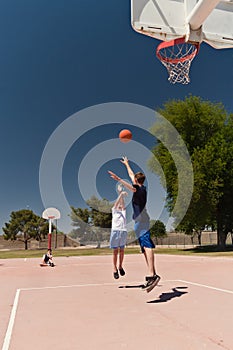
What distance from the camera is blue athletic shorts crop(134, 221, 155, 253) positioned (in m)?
6.18

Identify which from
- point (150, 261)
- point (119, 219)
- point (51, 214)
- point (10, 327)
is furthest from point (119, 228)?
point (51, 214)

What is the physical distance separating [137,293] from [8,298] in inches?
98.9

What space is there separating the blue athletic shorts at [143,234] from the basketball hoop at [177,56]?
22.1 ft

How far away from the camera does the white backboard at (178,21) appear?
10266 millimetres

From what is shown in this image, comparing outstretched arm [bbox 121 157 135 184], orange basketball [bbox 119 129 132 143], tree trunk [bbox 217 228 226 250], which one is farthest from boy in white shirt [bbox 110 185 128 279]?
tree trunk [bbox 217 228 226 250]

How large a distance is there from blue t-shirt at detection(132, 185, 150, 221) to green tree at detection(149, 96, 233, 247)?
22753 millimetres

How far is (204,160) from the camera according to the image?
2923 centimetres

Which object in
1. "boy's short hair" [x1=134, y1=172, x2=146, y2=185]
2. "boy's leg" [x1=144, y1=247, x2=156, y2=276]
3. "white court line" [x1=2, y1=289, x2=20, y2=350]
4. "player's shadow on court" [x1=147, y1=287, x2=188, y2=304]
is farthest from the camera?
"boy's short hair" [x1=134, y1=172, x2=146, y2=185]

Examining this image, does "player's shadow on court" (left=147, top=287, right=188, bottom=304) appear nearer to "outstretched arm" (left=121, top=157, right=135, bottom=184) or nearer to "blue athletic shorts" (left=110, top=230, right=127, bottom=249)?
"blue athletic shorts" (left=110, top=230, right=127, bottom=249)

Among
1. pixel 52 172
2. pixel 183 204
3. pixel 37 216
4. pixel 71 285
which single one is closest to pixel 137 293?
pixel 71 285

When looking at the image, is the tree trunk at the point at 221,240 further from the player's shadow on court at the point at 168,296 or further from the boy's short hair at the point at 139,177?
the boy's short hair at the point at 139,177

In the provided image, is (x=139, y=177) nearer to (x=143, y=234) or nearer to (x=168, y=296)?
(x=143, y=234)

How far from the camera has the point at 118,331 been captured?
3965mm

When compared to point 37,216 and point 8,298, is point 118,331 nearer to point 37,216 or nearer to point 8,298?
point 8,298
